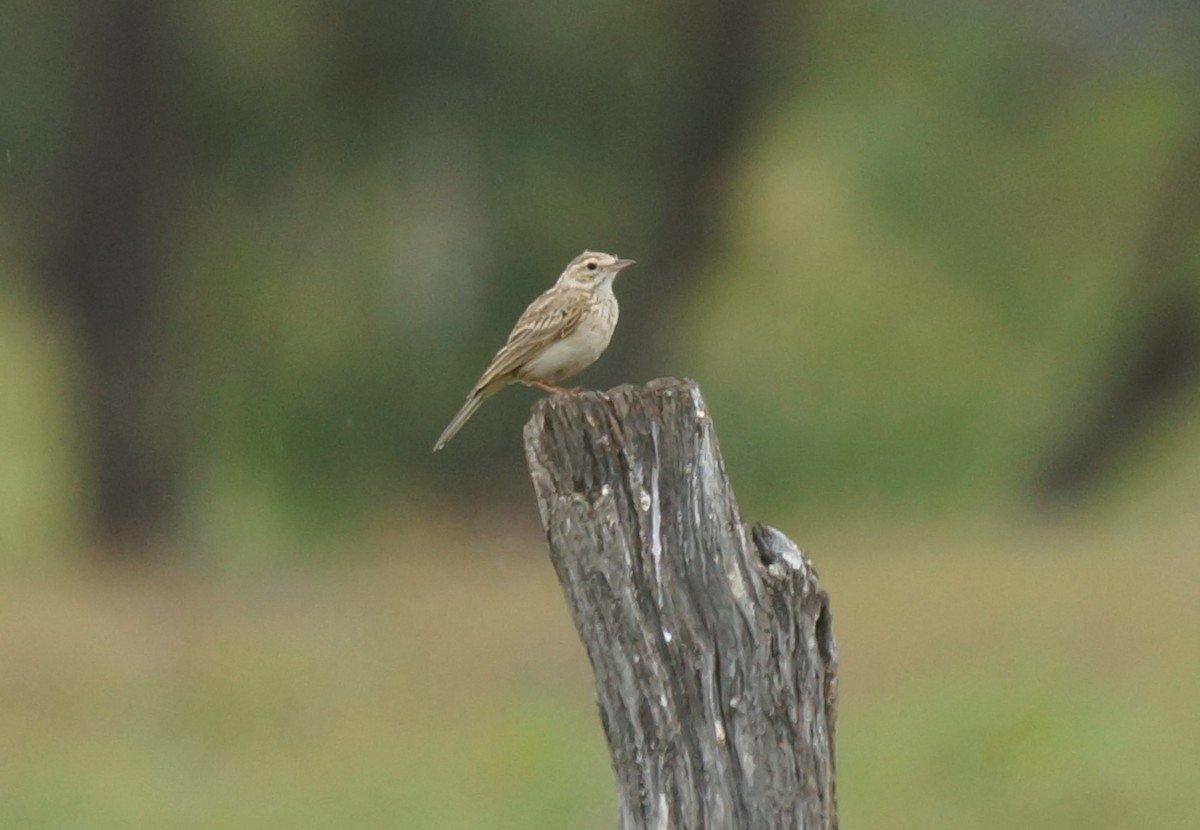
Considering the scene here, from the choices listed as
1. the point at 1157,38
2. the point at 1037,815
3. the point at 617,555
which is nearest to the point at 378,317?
the point at 1157,38

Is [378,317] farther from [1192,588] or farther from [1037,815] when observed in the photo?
[1037,815]

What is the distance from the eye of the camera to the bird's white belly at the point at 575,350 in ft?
26.9

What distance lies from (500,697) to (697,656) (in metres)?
8.71

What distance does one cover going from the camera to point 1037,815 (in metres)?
11.6

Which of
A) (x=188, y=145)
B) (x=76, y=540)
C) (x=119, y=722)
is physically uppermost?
(x=188, y=145)

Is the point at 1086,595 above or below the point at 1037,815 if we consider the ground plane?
above

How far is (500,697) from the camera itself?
1373 cm

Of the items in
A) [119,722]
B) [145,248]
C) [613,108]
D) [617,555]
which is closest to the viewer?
[617,555]

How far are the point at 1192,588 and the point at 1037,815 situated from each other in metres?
3.95

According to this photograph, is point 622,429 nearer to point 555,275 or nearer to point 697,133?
point 697,133

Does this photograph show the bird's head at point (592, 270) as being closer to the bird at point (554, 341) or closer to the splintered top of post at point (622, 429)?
the bird at point (554, 341)

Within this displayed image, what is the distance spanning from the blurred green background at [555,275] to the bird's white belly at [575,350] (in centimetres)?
815

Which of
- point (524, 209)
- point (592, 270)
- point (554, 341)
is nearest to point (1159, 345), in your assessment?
point (524, 209)

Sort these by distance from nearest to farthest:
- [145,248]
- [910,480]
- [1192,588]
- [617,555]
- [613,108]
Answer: [617,555], [1192,588], [145,248], [613,108], [910,480]
